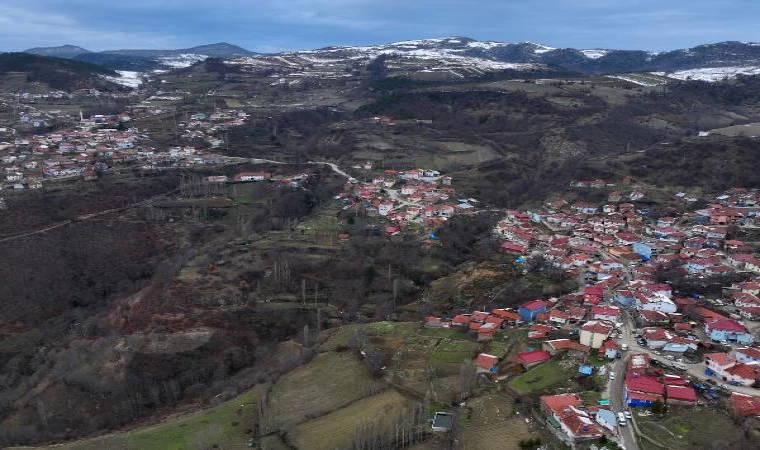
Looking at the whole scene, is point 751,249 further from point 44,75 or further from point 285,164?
point 44,75

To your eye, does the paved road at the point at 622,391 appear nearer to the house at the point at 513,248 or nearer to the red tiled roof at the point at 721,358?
the red tiled roof at the point at 721,358

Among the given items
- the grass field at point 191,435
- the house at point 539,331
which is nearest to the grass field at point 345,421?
the grass field at point 191,435

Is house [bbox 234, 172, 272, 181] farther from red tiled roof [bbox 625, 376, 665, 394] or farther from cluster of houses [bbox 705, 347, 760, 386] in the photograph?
cluster of houses [bbox 705, 347, 760, 386]

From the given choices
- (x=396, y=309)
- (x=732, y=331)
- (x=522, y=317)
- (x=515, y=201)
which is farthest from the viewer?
(x=515, y=201)

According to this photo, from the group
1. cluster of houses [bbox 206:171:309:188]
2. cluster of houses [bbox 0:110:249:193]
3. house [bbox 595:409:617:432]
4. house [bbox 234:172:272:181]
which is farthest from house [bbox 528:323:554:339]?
cluster of houses [bbox 0:110:249:193]

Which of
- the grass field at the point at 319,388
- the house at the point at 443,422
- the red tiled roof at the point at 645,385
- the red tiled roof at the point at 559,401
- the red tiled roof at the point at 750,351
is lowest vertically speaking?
the grass field at the point at 319,388

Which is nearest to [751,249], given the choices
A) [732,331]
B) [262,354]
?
[732,331]
